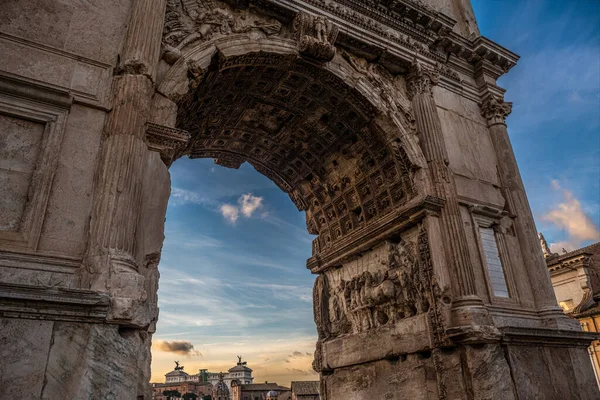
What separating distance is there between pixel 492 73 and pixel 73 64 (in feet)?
31.7

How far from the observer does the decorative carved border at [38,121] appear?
4.42m

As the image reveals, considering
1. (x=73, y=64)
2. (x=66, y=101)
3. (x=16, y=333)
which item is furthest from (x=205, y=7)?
(x=16, y=333)

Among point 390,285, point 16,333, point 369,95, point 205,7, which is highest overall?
point 205,7

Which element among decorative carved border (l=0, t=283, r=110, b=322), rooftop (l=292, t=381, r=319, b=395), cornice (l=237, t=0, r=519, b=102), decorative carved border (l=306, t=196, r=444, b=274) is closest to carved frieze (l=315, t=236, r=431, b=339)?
decorative carved border (l=306, t=196, r=444, b=274)

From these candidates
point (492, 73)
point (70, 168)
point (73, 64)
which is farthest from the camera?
point (492, 73)

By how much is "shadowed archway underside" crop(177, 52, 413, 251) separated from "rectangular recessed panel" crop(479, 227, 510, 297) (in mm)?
1812

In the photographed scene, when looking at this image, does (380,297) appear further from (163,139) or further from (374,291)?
(163,139)

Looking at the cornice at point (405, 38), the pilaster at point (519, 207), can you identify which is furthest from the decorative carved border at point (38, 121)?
the pilaster at point (519, 207)

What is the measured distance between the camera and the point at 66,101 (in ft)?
16.8

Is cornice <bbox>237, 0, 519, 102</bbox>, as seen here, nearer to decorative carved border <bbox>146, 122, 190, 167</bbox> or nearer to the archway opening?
the archway opening

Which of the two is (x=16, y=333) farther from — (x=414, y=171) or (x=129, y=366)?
(x=414, y=171)

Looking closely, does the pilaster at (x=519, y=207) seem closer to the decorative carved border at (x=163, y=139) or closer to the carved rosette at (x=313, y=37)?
the carved rosette at (x=313, y=37)

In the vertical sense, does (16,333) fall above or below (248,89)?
below

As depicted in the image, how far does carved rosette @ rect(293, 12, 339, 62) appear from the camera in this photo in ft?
25.8
